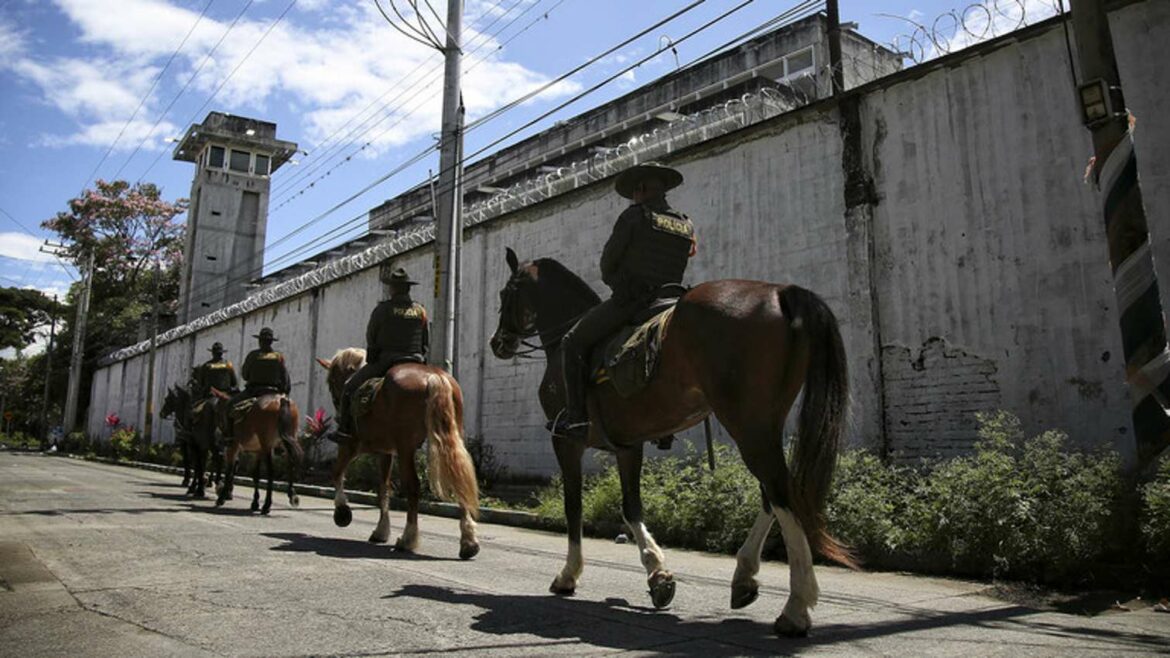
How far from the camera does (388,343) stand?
843cm

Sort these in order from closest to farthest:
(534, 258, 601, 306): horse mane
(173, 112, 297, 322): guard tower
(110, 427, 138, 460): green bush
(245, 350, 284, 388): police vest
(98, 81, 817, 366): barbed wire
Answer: (534, 258, 601, 306): horse mane, (245, 350, 284, 388): police vest, (98, 81, 817, 366): barbed wire, (110, 427, 138, 460): green bush, (173, 112, 297, 322): guard tower

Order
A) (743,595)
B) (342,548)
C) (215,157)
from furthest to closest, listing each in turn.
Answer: (215,157), (342,548), (743,595)

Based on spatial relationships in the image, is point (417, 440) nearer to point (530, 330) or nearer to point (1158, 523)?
point (530, 330)

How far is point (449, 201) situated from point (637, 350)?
29.2ft

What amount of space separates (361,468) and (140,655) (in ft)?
44.1

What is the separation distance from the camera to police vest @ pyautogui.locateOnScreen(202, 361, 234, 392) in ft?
48.6

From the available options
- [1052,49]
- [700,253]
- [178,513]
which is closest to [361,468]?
[178,513]

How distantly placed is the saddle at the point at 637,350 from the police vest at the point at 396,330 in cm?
361

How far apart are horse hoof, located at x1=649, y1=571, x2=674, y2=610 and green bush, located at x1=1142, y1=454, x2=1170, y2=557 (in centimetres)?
370

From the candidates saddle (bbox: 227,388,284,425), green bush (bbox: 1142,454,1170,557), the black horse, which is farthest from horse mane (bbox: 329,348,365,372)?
green bush (bbox: 1142,454,1170,557)

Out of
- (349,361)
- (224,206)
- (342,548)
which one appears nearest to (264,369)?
(349,361)

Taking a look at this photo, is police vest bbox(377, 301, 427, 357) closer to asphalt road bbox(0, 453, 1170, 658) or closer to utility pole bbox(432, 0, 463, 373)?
asphalt road bbox(0, 453, 1170, 658)

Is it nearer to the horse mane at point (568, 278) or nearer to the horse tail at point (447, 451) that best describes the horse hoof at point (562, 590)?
the horse tail at point (447, 451)

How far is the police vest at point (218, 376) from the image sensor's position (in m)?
14.8
